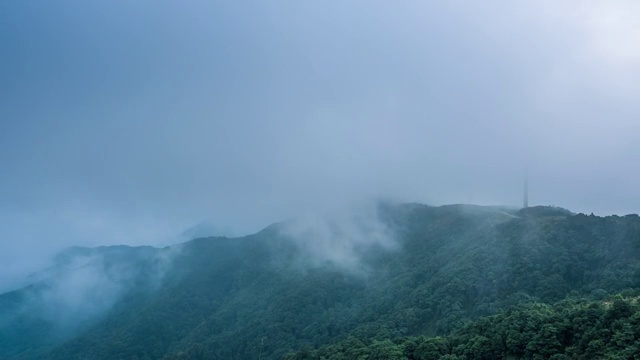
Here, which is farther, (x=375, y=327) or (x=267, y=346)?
(x=267, y=346)

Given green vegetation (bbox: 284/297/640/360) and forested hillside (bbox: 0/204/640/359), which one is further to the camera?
forested hillside (bbox: 0/204/640/359)

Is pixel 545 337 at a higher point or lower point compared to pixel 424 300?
higher

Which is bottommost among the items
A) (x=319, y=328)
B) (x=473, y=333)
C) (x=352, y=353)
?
(x=319, y=328)

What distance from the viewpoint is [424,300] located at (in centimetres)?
11200

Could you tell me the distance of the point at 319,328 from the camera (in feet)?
429

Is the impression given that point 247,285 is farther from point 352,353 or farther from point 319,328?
point 352,353

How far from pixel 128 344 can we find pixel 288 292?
54519mm

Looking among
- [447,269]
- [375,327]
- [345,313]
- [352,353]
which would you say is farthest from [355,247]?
[352,353]

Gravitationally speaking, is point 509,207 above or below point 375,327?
above

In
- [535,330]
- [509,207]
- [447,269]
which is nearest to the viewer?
[535,330]

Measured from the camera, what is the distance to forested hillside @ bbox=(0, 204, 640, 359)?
6003 cm

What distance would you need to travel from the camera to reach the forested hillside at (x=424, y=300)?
60.0 meters

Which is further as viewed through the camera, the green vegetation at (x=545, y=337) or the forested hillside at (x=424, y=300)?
the forested hillside at (x=424, y=300)

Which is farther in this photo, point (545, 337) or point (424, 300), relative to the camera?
point (424, 300)
